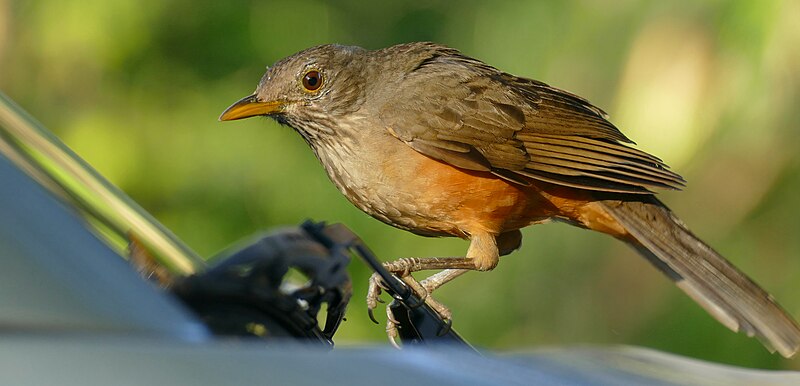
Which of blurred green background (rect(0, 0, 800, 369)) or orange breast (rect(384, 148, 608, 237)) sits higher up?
orange breast (rect(384, 148, 608, 237))

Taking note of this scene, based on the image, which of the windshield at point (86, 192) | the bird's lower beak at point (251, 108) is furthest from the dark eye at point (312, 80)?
the windshield at point (86, 192)

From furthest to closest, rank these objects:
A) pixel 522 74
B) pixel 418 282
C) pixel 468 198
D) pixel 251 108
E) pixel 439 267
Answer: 1. pixel 522 74
2. pixel 251 108
3. pixel 468 198
4. pixel 439 267
5. pixel 418 282

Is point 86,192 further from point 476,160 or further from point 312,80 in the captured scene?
point 312,80

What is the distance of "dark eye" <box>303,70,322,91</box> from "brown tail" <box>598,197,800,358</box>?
1.33 m

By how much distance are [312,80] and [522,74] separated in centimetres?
290

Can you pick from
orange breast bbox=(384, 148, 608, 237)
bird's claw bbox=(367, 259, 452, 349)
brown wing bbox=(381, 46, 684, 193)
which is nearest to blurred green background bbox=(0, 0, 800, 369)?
brown wing bbox=(381, 46, 684, 193)

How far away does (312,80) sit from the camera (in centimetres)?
518

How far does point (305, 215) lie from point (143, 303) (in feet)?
19.8

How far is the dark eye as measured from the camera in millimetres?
5176

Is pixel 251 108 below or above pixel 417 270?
above

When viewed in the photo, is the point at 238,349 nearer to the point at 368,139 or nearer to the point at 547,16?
the point at 368,139

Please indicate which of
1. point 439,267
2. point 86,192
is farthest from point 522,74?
point 86,192

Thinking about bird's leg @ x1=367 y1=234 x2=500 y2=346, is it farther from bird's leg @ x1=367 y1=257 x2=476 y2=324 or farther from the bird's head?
the bird's head

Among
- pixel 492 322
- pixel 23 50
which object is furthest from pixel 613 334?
pixel 23 50
